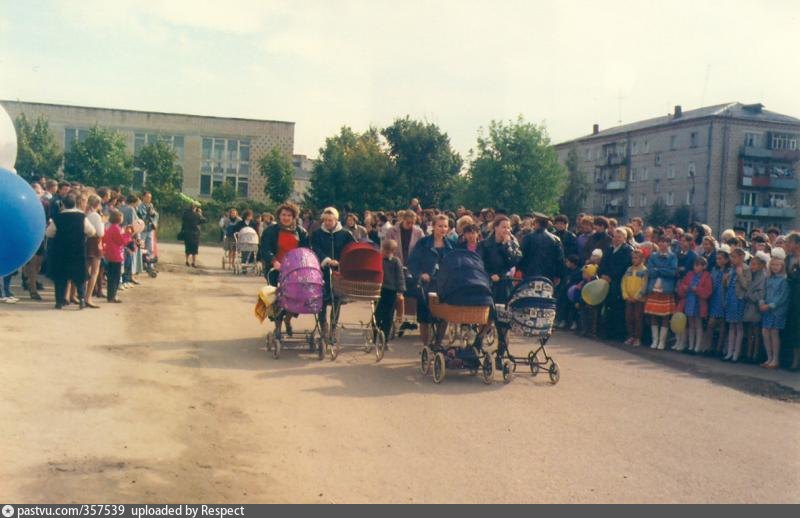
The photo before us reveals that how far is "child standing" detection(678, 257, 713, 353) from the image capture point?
49.3 ft

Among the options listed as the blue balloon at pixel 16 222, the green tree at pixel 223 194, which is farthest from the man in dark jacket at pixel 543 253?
the green tree at pixel 223 194

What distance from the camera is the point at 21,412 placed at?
8.38 m

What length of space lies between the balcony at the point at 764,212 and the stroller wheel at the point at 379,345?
81497mm

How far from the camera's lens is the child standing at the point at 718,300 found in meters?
14.8

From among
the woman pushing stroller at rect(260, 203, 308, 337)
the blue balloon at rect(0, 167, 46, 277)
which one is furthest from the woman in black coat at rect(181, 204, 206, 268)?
the blue balloon at rect(0, 167, 46, 277)

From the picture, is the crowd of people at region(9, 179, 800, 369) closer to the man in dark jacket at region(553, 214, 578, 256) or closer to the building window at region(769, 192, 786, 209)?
the man in dark jacket at region(553, 214, 578, 256)

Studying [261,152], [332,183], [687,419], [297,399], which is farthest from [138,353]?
[261,152]

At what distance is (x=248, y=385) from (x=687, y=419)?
5115mm

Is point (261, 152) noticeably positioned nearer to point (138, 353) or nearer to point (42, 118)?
point (42, 118)

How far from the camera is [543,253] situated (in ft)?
44.9

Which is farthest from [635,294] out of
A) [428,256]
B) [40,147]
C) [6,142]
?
[40,147]

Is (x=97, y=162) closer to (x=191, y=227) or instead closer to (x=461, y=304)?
(x=191, y=227)

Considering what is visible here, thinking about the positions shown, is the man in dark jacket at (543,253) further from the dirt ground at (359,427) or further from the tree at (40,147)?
the tree at (40,147)

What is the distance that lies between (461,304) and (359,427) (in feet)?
9.88
